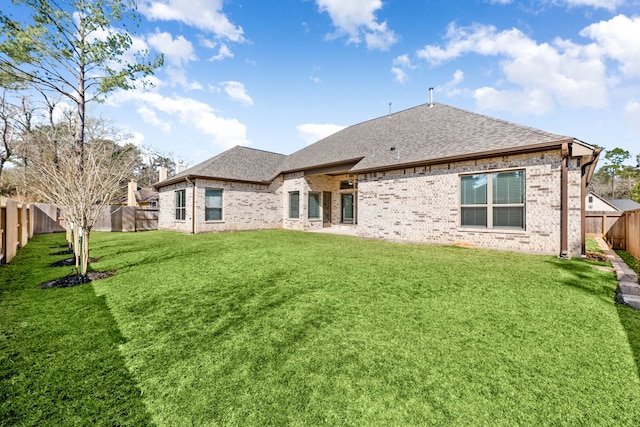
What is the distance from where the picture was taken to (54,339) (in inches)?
118

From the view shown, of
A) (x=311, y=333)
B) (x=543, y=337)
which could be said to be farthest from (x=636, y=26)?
(x=311, y=333)

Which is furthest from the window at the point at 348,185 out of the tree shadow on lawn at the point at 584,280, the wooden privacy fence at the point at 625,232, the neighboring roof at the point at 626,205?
the neighboring roof at the point at 626,205

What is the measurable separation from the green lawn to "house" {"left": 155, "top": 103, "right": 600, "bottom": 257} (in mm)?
2792

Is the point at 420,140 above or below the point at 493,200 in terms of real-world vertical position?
above

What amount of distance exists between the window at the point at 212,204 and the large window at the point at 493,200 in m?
12.2

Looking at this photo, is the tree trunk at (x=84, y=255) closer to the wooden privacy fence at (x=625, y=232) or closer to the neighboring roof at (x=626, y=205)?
the wooden privacy fence at (x=625, y=232)

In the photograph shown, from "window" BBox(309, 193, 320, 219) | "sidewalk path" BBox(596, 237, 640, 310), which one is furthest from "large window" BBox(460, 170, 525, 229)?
"window" BBox(309, 193, 320, 219)

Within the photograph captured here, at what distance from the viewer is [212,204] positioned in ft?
47.6

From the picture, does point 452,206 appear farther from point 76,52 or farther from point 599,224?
point 76,52

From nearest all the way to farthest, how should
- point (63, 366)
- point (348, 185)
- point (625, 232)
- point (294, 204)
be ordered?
point (63, 366)
point (625, 232)
point (294, 204)
point (348, 185)

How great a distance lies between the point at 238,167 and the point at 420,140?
A: 10.7 metres

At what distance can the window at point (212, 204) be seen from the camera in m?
14.3

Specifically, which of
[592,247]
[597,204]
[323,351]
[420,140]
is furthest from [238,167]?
[597,204]

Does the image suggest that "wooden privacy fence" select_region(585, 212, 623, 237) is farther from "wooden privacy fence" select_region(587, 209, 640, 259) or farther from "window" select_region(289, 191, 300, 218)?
"window" select_region(289, 191, 300, 218)
